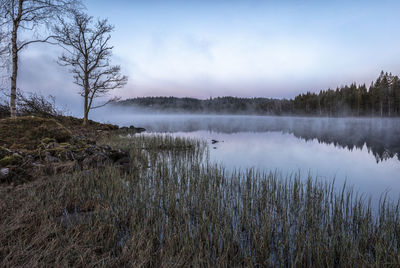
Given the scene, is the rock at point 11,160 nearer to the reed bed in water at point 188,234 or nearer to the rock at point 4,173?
the rock at point 4,173

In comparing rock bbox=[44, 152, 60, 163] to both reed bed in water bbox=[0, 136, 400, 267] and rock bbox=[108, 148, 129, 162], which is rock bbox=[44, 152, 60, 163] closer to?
reed bed in water bbox=[0, 136, 400, 267]

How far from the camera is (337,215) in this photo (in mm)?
3896

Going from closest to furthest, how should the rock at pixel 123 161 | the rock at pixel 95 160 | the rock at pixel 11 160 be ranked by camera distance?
the rock at pixel 11 160 < the rock at pixel 95 160 < the rock at pixel 123 161

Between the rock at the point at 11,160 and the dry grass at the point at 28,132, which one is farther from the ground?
the dry grass at the point at 28,132

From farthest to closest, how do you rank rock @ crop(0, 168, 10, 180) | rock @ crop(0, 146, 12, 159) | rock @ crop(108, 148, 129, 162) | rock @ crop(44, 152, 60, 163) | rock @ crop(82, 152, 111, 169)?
rock @ crop(108, 148, 129, 162) → rock @ crop(82, 152, 111, 169) → rock @ crop(44, 152, 60, 163) → rock @ crop(0, 146, 12, 159) → rock @ crop(0, 168, 10, 180)

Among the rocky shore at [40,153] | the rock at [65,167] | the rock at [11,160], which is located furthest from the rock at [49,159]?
the rock at [11,160]

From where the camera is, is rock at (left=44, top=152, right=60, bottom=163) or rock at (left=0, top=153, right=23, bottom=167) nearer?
rock at (left=0, top=153, right=23, bottom=167)

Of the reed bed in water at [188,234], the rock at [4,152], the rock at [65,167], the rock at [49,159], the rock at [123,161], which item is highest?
the rock at [4,152]

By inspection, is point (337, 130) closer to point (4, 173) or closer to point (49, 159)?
point (49, 159)

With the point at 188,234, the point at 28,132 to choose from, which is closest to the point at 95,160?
the point at 28,132

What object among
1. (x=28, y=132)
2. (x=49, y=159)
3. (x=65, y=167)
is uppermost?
(x=28, y=132)

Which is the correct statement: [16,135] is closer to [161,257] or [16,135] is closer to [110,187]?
[110,187]

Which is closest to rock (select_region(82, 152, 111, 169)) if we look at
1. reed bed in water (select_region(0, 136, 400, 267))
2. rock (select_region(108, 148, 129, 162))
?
rock (select_region(108, 148, 129, 162))

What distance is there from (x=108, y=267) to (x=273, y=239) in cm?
257
